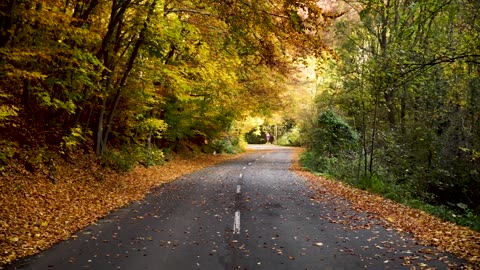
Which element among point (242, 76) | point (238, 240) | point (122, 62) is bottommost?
point (238, 240)

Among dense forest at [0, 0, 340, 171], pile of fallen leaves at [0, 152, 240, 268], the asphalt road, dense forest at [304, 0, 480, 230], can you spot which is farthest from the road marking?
dense forest at [304, 0, 480, 230]

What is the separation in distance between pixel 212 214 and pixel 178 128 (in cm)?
1553

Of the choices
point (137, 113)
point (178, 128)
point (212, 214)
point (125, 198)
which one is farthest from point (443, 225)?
point (178, 128)

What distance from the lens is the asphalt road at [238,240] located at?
6555 mm

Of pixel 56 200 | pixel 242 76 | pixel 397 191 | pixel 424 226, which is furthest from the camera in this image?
pixel 242 76

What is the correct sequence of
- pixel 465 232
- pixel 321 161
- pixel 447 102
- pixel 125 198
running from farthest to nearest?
pixel 321 161, pixel 447 102, pixel 125 198, pixel 465 232

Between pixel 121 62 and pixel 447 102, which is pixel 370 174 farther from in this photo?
pixel 121 62

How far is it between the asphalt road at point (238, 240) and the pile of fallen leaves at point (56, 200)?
1.65 feet

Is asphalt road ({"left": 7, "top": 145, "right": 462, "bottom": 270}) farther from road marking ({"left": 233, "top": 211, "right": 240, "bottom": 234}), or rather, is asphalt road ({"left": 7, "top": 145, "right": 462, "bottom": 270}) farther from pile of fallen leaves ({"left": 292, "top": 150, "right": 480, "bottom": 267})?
pile of fallen leaves ({"left": 292, "top": 150, "right": 480, "bottom": 267})

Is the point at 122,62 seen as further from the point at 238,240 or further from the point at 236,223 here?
the point at 238,240

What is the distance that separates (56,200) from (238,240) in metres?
5.77

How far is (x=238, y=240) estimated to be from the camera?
7.91 metres

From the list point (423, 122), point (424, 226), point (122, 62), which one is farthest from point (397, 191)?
point (122, 62)

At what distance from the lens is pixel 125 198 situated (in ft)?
43.1
